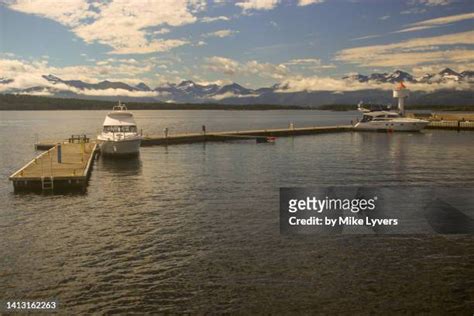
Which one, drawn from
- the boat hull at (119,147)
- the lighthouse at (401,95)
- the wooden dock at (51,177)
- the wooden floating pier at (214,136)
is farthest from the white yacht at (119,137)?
the lighthouse at (401,95)

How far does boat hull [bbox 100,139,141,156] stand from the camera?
5545 centimetres

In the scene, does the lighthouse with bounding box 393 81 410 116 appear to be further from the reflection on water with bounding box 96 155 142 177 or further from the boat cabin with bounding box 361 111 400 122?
the reflection on water with bounding box 96 155 142 177

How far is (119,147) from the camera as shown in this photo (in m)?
55.6

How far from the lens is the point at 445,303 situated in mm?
16391

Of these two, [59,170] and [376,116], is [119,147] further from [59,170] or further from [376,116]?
[376,116]

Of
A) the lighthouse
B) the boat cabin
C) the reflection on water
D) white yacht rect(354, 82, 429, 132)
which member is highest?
the lighthouse

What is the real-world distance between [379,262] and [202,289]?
325 inches

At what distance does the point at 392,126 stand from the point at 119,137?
7248 cm

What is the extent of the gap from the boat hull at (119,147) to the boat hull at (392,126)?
67.2 meters

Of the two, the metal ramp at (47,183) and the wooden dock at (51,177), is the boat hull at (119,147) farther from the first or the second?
the metal ramp at (47,183)

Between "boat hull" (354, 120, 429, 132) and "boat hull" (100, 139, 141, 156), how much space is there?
67244 mm

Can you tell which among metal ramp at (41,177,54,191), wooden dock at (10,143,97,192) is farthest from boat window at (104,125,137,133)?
metal ramp at (41,177,54,191)

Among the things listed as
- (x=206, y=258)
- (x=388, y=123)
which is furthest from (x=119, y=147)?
(x=388, y=123)

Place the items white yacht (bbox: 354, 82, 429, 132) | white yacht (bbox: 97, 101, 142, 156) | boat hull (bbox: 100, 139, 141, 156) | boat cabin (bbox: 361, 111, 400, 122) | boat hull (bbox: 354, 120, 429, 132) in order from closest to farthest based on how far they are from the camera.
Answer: boat hull (bbox: 100, 139, 141, 156) → white yacht (bbox: 97, 101, 142, 156) → boat hull (bbox: 354, 120, 429, 132) → white yacht (bbox: 354, 82, 429, 132) → boat cabin (bbox: 361, 111, 400, 122)
